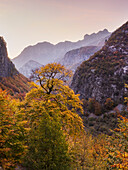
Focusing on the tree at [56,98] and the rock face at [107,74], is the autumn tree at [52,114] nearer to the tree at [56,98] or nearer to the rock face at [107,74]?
the tree at [56,98]

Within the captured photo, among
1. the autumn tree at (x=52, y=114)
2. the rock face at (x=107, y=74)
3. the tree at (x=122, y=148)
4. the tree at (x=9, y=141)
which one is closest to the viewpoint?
the tree at (x=122, y=148)

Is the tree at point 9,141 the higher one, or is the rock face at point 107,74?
the rock face at point 107,74

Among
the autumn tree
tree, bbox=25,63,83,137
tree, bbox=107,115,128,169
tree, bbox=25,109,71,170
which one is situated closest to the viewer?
tree, bbox=107,115,128,169

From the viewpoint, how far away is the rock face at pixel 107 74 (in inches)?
1966

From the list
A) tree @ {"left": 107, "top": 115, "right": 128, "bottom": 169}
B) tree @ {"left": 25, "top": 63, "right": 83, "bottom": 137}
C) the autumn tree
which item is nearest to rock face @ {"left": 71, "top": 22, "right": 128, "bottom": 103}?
tree @ {"left": 25, "top": 63, "right": 83, "bottom": 137}

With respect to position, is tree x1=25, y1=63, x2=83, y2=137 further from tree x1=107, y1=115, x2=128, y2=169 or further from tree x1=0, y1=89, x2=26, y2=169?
tree x1=107, y1=115, x2=128, y2=169

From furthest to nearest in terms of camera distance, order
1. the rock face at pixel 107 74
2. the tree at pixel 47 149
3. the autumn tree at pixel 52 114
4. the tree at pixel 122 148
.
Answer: the rock face at pixel 107 74
the autumn tree at pixel 52 114
the tree at pixel 47 149
the tree at pixel 122 148

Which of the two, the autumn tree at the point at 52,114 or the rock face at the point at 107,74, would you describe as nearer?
the autumn tree at the point at 52,114

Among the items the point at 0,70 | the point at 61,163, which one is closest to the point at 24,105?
the point at 61,163

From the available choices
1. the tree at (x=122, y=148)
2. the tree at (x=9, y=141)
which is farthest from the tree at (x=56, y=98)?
the tree at (x=122, y=148)

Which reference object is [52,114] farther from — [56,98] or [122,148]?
[122,148]

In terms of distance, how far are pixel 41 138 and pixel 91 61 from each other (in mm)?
66757

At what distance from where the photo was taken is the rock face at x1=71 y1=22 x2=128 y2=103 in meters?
49.9

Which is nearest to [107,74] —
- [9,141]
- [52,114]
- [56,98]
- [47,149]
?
[56,98]
